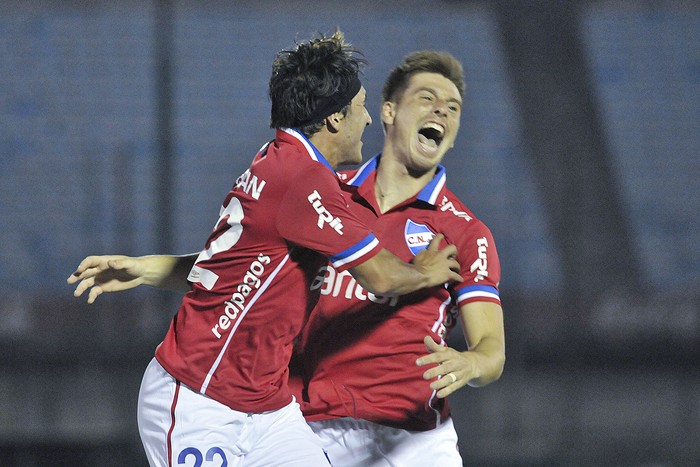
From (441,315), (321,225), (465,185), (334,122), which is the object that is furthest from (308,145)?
(465,185)

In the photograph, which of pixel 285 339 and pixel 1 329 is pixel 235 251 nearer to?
pixel 285 339

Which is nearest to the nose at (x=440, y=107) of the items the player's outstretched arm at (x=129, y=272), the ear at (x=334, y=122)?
the ear at (x=334, y=122)

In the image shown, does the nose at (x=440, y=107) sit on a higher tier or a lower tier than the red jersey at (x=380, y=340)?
higher

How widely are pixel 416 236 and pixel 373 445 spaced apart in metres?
0.53

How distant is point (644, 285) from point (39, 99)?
2.79 metres

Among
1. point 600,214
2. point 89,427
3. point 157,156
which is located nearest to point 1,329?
point 89,427

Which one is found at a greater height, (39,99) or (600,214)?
(39,99)

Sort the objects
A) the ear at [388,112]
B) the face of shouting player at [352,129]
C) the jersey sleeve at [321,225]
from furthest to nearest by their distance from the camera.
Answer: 1. the ear at [388,112]
2. the face of shouting player at [352,129]
3. the jersey sleeve at [321,225]

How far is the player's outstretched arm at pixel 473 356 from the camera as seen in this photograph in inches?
79.0

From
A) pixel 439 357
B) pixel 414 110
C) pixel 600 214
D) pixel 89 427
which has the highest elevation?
pixel 414 110

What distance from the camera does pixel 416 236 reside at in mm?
2512

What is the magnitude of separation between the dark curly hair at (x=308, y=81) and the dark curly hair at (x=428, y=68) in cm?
33

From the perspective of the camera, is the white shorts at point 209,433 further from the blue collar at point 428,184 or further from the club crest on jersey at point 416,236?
the blue collar at point 428,184

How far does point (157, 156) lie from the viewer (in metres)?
4.29
